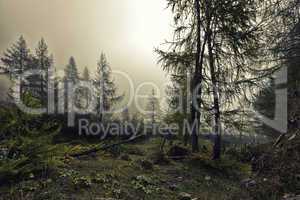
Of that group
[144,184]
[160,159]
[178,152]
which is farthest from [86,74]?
[144,184]

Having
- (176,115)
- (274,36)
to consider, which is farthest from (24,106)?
(274,36)

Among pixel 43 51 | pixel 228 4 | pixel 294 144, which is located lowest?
pixel 294 144

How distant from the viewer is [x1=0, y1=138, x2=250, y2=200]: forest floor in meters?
5.94

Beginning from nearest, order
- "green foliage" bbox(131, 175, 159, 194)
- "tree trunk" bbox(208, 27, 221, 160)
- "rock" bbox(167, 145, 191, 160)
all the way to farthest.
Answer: "green foliage" bbox(131, 175, 159, 194) < "tree trunk" bbox(208, 27, 221, 160) < "rock" bbox(167, 145, 191, 160)

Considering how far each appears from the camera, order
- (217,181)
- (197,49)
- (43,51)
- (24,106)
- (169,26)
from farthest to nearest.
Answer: (43,51)
(169,26)
(197,49)
(217,181)
(24,106)

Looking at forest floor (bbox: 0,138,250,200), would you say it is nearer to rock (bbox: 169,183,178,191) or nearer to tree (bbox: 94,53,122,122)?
rock (bbox: 169,183,178,191)

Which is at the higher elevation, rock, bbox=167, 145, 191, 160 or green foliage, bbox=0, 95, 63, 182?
green foliage, bbox=0, 95, 63, 182

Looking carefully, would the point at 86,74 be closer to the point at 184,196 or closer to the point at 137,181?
the point at 137,181

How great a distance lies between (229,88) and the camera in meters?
10.9

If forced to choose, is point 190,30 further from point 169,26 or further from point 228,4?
point 228,4

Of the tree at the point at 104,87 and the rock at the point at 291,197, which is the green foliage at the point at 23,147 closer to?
the rock at the point at 291,197

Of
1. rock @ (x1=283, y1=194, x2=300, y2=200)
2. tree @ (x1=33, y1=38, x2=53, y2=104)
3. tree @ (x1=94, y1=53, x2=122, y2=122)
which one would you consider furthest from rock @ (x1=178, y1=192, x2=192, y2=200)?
tree @ (x1=33, y1=38, x2=53, y2=104)

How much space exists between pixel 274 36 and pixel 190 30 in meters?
3.64

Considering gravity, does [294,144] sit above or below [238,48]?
below
